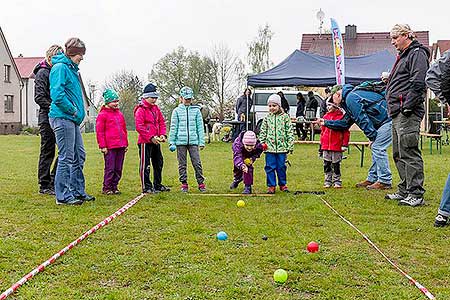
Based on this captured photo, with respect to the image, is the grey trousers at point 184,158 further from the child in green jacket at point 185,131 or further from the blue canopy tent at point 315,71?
the blue canopy tent at point 315,71

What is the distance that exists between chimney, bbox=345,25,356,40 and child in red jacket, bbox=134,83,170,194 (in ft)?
121

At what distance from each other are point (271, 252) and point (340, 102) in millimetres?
4448

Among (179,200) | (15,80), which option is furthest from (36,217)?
(15,80)

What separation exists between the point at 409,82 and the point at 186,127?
2961 millimetres

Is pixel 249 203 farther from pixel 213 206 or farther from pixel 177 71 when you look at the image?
pixel 177 71

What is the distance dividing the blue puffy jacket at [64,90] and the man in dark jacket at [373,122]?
3561mm

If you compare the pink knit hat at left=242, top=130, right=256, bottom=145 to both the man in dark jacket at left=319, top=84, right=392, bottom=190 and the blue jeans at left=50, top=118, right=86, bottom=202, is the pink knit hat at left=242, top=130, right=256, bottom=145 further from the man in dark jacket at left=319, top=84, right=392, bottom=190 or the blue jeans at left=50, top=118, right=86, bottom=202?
the blue jeans at left=50, top=118, right=86, bottom=202

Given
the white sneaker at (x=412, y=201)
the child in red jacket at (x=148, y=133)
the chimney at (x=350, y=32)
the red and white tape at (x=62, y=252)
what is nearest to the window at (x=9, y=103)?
the chimney at (x=350, y=32)

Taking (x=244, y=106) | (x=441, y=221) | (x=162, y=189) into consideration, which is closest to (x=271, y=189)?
(x=162, y=189)

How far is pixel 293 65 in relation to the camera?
1678cm

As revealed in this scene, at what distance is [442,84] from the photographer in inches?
220

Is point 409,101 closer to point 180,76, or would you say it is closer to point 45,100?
point 45,100

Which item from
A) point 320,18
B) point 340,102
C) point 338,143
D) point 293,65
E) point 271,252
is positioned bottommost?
point 271,252

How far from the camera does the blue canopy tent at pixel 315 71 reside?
16.0m
